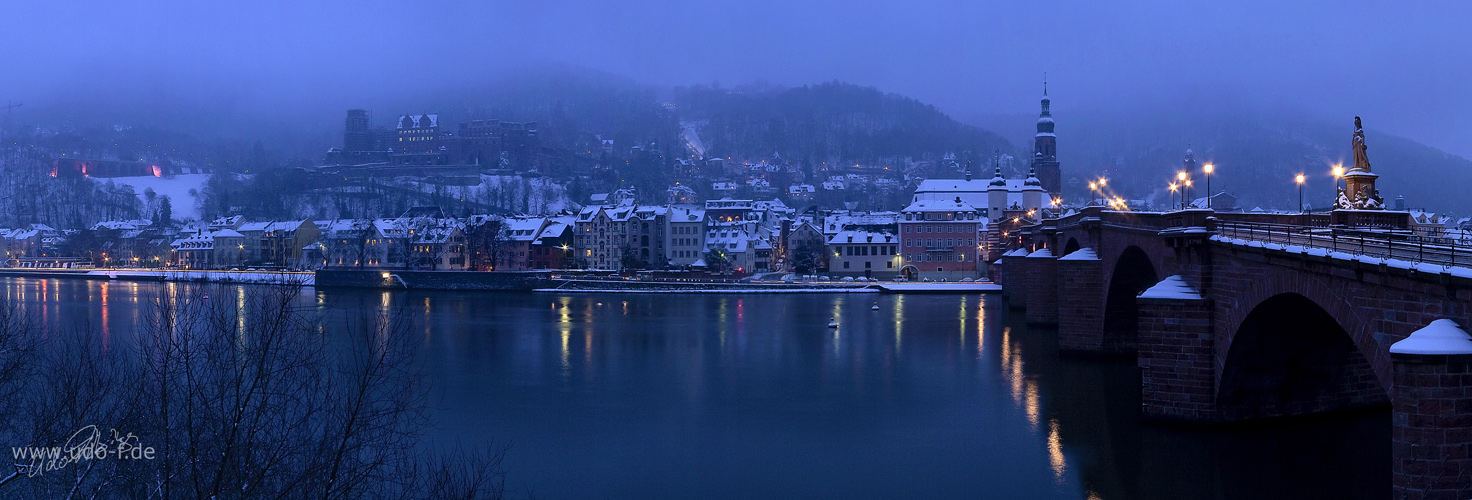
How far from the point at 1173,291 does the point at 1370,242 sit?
7659 millimetres

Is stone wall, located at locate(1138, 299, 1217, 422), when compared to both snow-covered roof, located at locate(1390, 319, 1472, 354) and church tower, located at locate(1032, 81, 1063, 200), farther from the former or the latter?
church tower, located at locate(1032, 81, 1063, 200)

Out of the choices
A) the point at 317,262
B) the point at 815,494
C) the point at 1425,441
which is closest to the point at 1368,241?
the point at 1425,441

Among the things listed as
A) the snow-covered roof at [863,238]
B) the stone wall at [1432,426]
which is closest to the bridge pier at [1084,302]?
the stone wall at [1432,426]

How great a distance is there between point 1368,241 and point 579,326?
130ft

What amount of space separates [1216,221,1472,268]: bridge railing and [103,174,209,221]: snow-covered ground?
17518cm

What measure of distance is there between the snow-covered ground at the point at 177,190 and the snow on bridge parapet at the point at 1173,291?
17293cm

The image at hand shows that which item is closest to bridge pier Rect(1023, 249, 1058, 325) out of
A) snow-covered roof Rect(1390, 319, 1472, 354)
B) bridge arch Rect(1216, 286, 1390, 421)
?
bridge arch Rect(1216, 286, 1390, 421)

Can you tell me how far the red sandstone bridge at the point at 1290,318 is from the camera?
1140 centimetres

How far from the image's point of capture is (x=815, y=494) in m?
18.6

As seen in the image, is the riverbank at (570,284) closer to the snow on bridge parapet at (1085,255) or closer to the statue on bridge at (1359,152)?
the snow on bridge parapet at (1085,255)

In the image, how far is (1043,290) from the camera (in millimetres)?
47188

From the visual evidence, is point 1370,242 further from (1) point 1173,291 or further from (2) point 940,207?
(2) point 940,207

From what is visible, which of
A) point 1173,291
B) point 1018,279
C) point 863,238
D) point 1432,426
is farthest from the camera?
point 863,238

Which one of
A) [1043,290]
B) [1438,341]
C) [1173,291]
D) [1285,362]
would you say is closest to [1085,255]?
[1043,290]
